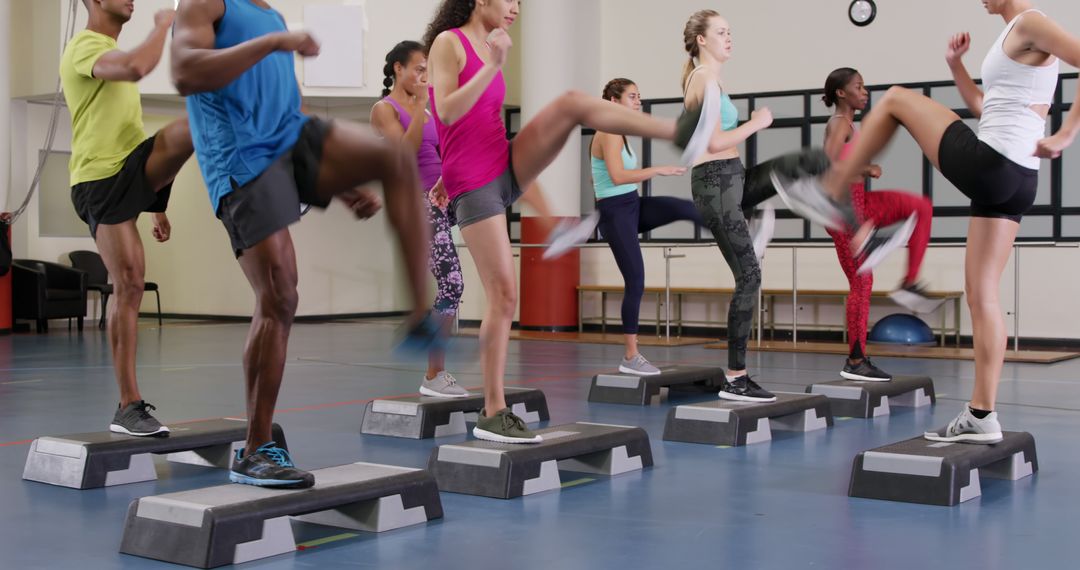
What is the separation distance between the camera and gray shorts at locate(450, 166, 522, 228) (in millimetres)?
3704

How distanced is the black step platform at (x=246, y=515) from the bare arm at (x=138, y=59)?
1.51 metres

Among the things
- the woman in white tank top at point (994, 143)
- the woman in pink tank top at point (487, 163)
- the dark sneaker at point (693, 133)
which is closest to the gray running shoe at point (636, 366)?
the woman in pink tank top at point (487, 163)

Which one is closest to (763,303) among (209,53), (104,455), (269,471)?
(104,455)

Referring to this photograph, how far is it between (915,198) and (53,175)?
34.4ft

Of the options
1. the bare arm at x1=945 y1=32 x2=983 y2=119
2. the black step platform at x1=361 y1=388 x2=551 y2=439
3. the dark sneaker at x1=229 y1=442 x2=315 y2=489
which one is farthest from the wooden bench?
the dark sneaker at x1=229 y1=442 x2=315 y2=489

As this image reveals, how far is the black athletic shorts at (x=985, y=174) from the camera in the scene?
3.45 m

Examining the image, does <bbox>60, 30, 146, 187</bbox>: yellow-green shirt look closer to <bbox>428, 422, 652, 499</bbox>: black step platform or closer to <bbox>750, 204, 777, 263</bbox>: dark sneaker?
<bbox>428, 422, 652, 499</bbox>: black step platform

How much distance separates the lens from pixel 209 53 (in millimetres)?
2660

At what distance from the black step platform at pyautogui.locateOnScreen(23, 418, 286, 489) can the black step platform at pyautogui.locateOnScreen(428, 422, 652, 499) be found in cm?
58

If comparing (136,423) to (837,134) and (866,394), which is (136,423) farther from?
(837,134)

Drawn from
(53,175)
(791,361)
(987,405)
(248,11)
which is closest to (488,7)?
(248,11)

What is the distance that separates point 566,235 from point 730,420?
101 cm

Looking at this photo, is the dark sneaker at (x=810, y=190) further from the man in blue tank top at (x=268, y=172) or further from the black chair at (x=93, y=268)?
the black chair at (x=93, y=268)

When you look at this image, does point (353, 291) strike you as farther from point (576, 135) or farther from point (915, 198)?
point (915, 198)
